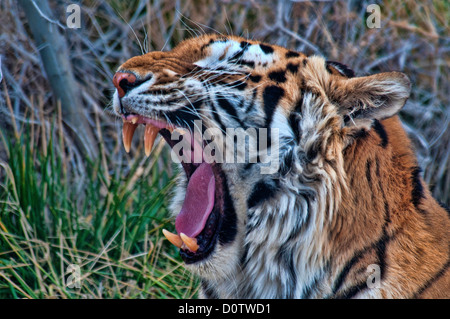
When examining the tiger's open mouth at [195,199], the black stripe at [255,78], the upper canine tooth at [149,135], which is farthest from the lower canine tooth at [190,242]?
the black stripe at [255,78]

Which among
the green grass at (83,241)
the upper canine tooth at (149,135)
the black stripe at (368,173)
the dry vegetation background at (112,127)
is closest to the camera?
the black stripe at (368,173)

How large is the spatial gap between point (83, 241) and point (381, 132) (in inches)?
67.0

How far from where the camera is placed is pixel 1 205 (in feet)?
10.1

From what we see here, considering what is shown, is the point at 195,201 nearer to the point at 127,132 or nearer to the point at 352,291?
the point at 127,132

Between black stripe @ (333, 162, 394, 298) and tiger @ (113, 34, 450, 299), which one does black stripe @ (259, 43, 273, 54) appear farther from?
black stripe @ (333, 162, 394, 298)

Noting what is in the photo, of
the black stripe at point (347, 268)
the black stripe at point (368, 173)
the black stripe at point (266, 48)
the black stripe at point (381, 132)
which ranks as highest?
the black stripe at point (266, 48)

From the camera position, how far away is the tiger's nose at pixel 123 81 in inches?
80.5

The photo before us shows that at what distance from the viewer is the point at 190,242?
206 cm

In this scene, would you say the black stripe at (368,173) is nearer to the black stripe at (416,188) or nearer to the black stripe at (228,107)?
the black stripe at (416,188)

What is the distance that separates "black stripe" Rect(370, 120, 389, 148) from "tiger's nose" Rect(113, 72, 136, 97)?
883 millimetres

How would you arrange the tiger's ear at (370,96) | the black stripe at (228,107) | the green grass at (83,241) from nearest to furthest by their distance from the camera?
the tiger's ear at (370,96)
the black stripe at (228,107)
the green grass at (83,241)

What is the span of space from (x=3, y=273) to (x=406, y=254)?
1.88m

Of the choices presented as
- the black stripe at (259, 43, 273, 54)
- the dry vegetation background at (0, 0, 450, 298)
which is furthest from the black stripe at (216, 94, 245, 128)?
the dry vegetation background at (0, 0, 450, 298)

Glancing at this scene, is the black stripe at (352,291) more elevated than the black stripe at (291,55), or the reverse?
the black stripe at (291,55)
